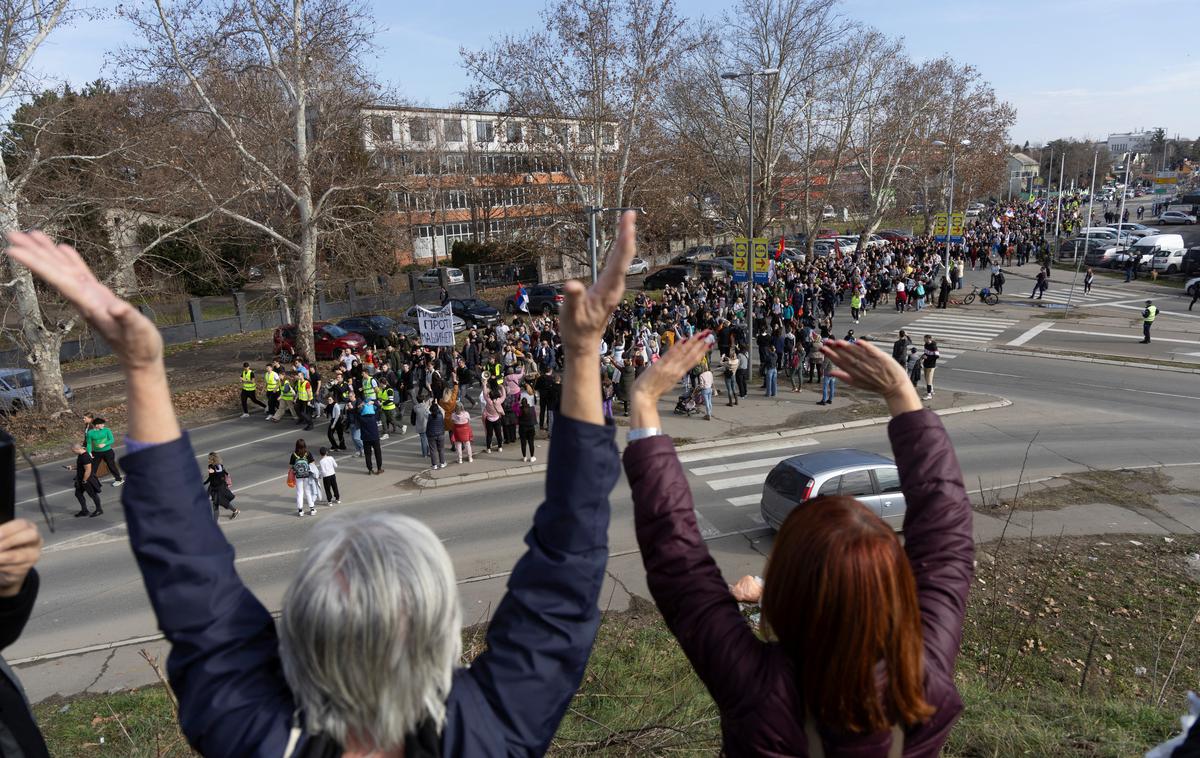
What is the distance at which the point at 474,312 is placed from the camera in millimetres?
33594

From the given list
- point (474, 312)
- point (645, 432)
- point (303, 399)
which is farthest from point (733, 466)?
point (474, 312)

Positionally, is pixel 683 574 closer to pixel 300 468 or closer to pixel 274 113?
pixel 300 468

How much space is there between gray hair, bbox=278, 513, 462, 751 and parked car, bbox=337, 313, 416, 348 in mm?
27375

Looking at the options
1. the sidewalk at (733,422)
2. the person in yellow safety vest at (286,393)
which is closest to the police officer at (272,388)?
the person in yellow safety vest at (286,393)

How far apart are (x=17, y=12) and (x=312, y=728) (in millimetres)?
21596

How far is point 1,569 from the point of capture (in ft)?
5.81

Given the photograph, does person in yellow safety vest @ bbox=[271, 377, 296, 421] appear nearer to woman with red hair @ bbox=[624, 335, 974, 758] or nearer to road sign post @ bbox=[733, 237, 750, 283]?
road sign post @ bbox=[733, 237, 750, 283]

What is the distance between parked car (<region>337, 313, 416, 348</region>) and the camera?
2847 centimetres

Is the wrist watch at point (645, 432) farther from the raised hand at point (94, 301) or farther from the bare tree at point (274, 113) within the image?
the bare tree at point (274, 113)

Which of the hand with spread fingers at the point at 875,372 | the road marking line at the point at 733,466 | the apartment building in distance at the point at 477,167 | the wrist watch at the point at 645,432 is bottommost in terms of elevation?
the road marking line at the point at 733,466

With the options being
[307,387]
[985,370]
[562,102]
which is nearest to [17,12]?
[307,387]

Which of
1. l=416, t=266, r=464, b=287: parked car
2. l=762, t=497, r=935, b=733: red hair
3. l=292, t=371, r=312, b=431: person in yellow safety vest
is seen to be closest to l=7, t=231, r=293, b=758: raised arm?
l=762, t=497, r=935, b=733: red hair

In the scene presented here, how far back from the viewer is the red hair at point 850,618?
1.61 m

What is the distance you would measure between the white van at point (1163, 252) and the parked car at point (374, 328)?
3807 centimetres
